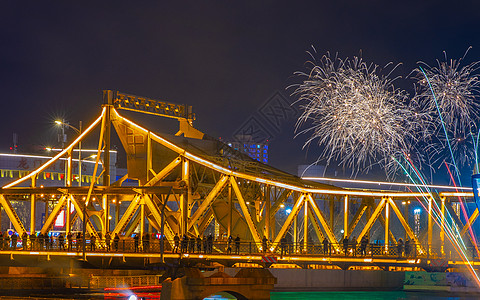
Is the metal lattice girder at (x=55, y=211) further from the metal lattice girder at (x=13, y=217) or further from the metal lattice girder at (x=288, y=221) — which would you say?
the metal lattice girder at (x=288, y=221)

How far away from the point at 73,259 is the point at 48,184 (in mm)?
48475

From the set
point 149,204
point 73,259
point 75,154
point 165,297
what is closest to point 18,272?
point 73,259

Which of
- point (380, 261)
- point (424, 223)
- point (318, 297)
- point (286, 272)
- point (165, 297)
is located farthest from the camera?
point (424, 223)

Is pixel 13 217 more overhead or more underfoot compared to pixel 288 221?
more underfoot

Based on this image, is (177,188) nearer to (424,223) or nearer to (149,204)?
(149,204)

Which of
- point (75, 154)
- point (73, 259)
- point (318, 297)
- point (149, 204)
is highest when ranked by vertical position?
point (75, 154)

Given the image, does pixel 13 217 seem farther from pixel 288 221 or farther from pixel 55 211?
pixel 288 221

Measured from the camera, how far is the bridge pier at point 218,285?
39.0m

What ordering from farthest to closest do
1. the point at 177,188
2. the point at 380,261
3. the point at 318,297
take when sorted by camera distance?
the point at 318,297 < the point at 177,188 < the point at 380,261

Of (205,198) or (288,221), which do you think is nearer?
(288,221)

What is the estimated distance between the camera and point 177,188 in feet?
170

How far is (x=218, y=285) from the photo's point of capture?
39.8 metres

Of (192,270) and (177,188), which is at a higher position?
(177,188)

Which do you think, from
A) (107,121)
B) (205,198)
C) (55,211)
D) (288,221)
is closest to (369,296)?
(205,198)
